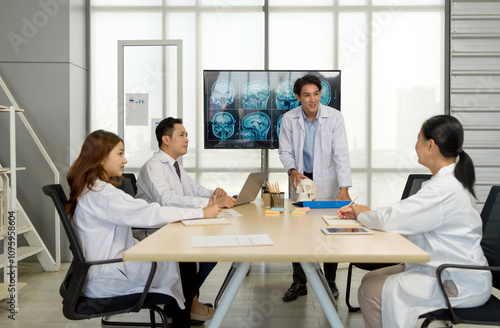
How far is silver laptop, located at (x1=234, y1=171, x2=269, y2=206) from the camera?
10.0ft

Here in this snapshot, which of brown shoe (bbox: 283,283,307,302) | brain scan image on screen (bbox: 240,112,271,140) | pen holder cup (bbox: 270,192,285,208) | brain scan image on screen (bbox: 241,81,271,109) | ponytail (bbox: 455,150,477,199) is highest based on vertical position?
brain scan image on screen (bbox: 241,81,271,109)

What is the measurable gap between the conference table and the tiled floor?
107 centimetres

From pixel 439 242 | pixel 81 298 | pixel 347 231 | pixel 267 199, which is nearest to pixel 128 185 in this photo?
pixel 267 199

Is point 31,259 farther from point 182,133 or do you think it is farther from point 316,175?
point 316,175

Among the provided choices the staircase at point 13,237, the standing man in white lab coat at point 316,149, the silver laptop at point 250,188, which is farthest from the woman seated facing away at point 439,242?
the staircase at point 13,237

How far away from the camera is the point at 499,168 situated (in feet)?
16.6

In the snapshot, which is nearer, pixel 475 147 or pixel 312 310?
pixel 312 310

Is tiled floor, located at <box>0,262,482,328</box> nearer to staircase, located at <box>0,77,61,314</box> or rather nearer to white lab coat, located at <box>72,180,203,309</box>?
staircase, located at <box>0,77,61,314</box>

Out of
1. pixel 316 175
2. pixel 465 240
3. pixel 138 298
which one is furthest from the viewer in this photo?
pixel 316 175

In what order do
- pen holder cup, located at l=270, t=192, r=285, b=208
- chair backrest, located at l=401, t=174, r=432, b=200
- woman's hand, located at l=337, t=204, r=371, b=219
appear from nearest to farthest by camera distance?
woman's hand, located at l=337, t=204, r=371, b=219
pen holder cup, located at l=270, t=192, r=285, b=208
chair backrest, located at l=401, t=174, r=432, b=200

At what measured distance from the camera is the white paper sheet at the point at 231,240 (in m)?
1.85

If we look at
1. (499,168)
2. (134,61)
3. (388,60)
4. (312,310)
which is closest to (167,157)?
(312,310)

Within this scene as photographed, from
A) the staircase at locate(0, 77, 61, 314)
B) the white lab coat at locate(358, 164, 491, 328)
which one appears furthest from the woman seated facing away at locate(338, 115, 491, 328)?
the staircase at locate(0, 77, 61, 314)

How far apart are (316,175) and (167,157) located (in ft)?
3.89
